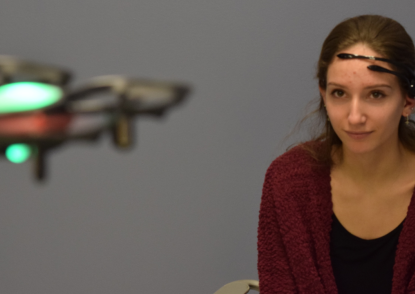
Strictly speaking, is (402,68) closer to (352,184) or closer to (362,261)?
(352,184)

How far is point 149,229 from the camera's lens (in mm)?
1188

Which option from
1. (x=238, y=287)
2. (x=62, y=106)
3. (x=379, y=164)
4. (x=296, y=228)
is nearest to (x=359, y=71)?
(x=379, y=164)

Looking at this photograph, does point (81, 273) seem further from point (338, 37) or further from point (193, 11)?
point (338, 37)

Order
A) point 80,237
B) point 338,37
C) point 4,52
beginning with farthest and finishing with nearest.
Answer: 1. point 80,237
2. point 4,52
3. point 338,37

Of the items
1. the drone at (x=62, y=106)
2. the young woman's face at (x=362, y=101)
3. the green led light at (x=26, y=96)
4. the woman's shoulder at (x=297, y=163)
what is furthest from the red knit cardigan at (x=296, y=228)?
the green led light at (x=26, y=96)

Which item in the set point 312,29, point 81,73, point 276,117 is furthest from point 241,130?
point 81,73

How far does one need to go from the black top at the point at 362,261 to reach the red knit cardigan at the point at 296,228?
23mm

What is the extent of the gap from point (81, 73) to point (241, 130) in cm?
41

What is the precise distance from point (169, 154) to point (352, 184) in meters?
0.45

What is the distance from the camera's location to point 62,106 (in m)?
1.11

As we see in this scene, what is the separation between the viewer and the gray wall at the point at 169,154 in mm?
1114

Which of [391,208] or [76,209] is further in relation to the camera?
[76,209]

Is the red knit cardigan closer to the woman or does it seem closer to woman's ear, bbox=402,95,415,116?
the woman

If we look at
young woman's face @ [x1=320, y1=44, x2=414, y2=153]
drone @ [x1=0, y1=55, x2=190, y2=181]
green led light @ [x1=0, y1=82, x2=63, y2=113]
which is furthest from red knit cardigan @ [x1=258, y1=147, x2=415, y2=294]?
green led light @ [x1=0, y1=82, x2=63, y2=113]
